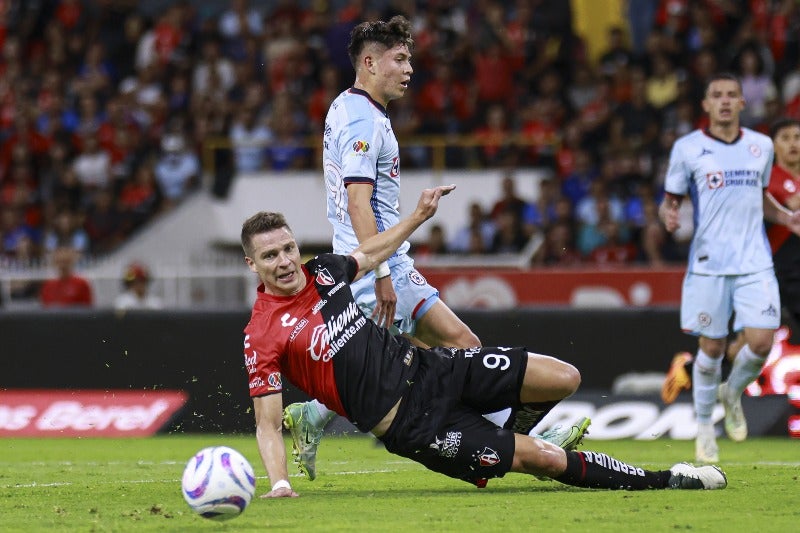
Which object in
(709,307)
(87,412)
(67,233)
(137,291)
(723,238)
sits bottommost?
(87,412)

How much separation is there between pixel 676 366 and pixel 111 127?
11.5 m

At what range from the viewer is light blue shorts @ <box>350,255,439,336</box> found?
851 centimetres

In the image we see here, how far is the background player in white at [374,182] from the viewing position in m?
8.43

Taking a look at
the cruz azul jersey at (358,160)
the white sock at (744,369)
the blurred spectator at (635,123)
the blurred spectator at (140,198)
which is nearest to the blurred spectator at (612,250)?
the blurred spectator at (635,123)

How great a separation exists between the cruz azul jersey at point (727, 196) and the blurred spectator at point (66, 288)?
308 inches

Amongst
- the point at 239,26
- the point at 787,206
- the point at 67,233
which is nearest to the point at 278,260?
the point at 787,206

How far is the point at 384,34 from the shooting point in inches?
338

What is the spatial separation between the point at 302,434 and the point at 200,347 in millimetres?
5202

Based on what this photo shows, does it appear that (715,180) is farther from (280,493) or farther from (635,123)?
(635,123)

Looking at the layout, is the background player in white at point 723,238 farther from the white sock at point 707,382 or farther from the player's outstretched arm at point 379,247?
the player's outstretched arm at point 379,247

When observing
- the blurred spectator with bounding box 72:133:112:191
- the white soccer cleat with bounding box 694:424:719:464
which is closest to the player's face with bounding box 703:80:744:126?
the white soccer cleat with bounding box 694:424:719:464

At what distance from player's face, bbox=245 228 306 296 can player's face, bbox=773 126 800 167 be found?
539cm

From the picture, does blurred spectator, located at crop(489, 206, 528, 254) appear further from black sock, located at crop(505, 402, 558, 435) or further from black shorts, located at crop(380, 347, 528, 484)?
black shorts, located at crop(380, 347, 528, 484)

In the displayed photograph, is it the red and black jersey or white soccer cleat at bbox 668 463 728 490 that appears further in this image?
the red and black jersey
